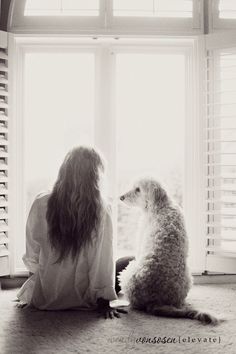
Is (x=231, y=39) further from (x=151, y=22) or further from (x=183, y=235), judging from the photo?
(x=183, y=235)

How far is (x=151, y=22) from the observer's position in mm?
4004

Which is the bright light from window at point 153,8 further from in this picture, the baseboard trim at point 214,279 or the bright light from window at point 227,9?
the baseboard trim at point 214,279

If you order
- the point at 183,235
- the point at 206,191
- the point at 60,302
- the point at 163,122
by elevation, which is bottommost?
the point at 60,302

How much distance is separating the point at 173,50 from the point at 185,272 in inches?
80.2

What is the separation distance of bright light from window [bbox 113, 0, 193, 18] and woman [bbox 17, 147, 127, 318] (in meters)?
1.71

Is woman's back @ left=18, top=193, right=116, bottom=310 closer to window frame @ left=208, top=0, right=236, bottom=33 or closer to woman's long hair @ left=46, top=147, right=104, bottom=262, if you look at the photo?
woman's long hair @ left=46, top=147, right=104, bottom=262

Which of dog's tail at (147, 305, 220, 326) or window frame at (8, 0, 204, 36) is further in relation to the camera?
window frame at (8, 0, 204, 36)

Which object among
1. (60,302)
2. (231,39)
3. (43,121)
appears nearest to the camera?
(60,302)

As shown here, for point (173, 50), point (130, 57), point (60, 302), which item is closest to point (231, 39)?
point (173, 50)

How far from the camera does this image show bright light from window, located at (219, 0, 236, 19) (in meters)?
4.04

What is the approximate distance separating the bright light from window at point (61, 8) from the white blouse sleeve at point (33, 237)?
193cm

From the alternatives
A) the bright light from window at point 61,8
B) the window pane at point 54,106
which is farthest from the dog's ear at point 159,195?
the bright light from window at point 61,8

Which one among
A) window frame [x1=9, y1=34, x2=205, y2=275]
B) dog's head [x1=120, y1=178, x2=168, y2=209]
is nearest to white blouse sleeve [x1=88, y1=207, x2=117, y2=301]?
dog's head [x1=120, y1=178, x2=168, y2=209]

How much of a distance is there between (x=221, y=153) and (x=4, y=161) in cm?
178
